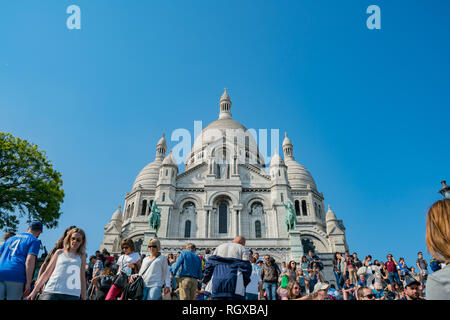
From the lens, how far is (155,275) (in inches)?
232

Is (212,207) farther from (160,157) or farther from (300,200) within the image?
(160,157)

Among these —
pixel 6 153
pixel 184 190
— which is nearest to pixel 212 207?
pixel 184 190

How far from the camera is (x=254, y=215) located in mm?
32312

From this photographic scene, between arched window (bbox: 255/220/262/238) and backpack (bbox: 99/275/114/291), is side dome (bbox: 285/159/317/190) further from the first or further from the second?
backpack (bbox: 99/275/114/291)

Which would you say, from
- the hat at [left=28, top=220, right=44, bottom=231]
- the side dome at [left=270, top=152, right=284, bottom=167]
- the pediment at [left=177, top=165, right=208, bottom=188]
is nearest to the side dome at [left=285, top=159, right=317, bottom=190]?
the side dome at [left=270, top=152, right=284, bottom=167]

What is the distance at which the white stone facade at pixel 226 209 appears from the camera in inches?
1118

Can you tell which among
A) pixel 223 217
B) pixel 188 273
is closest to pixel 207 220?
pixel 223 217

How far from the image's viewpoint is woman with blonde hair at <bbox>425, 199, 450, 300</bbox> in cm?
235

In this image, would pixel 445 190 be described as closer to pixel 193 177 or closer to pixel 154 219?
pixel 154 219

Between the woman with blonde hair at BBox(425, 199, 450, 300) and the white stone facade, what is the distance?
22934mm

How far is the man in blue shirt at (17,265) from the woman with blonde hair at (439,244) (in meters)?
5.66

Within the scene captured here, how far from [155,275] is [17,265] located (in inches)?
88.1

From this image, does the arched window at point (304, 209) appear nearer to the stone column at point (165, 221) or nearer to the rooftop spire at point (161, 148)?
the stone column at point (165, 221)
